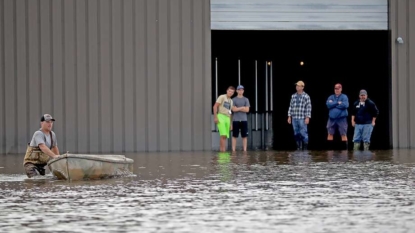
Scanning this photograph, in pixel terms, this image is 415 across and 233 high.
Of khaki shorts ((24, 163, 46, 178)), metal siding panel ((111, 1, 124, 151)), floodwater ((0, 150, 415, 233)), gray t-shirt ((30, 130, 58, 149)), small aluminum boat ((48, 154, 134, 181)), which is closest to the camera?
floodwater ((0, 150, 415, 233))

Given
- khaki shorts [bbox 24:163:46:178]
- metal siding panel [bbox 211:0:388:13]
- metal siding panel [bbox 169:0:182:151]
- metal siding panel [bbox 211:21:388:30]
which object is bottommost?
khaki shorts [bbox 24:163:46:178]

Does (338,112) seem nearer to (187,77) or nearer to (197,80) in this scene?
(197,80)

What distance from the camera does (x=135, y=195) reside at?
38.5 ft

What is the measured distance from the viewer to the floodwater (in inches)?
346

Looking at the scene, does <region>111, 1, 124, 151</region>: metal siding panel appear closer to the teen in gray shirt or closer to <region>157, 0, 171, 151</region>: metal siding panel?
<region>157, 0, 171, 151</region>: metal siding panel

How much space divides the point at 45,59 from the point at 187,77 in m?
3.56

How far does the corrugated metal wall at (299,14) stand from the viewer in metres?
26.0

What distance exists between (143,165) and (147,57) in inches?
289

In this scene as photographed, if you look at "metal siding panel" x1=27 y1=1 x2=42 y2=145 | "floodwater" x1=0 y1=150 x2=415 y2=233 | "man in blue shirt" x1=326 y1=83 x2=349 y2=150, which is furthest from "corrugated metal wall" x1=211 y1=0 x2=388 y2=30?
"floodwater" x1=0 y1=150 x2=415 y2=233

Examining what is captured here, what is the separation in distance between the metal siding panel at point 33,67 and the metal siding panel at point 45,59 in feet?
0.32

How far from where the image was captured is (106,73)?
25.2 m

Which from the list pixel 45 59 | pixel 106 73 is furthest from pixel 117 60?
pixel 45 59

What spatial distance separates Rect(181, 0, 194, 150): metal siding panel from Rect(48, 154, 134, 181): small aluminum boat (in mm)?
10147

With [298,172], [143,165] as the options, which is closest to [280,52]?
[143,165]
